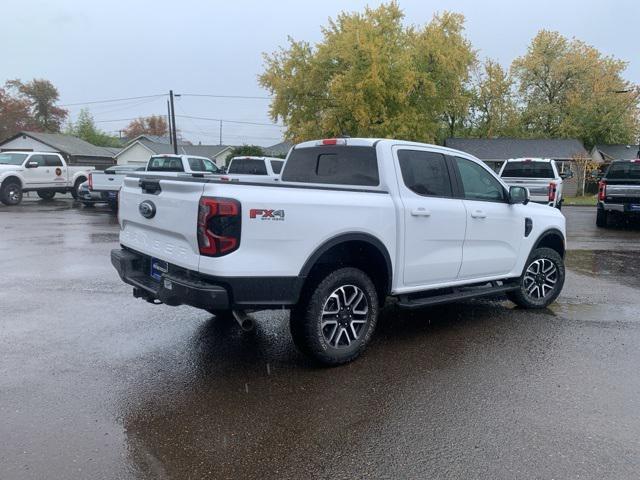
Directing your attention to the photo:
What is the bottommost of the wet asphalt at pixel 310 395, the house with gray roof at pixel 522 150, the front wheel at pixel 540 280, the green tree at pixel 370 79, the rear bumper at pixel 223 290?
the wet asphalt at pixel 310 395

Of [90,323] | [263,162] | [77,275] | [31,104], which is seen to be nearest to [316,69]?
[263,162]

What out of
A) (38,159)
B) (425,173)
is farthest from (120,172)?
(425,173)

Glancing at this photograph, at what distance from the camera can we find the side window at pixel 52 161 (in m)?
23.0

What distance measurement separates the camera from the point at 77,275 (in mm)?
8312

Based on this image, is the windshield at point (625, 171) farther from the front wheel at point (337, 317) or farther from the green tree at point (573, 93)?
the green tree at point (573, 93)

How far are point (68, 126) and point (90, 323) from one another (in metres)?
84.2

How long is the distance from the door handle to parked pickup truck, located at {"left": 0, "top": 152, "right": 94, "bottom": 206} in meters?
20.7

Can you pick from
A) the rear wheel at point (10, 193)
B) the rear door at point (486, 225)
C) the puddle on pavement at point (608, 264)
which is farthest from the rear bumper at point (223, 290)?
the rear wheel at point (10, 193)

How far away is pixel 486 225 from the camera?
19.2 feet

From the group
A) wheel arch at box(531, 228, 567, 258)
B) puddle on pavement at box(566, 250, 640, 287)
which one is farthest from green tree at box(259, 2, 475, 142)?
wheel arch at box(531, 228, 567, 258)

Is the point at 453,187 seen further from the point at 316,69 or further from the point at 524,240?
the point at 316,69

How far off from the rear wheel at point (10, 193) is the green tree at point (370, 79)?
20.9 m

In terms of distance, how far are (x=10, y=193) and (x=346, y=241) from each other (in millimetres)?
21030

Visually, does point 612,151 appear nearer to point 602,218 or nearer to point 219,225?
point 602,218
